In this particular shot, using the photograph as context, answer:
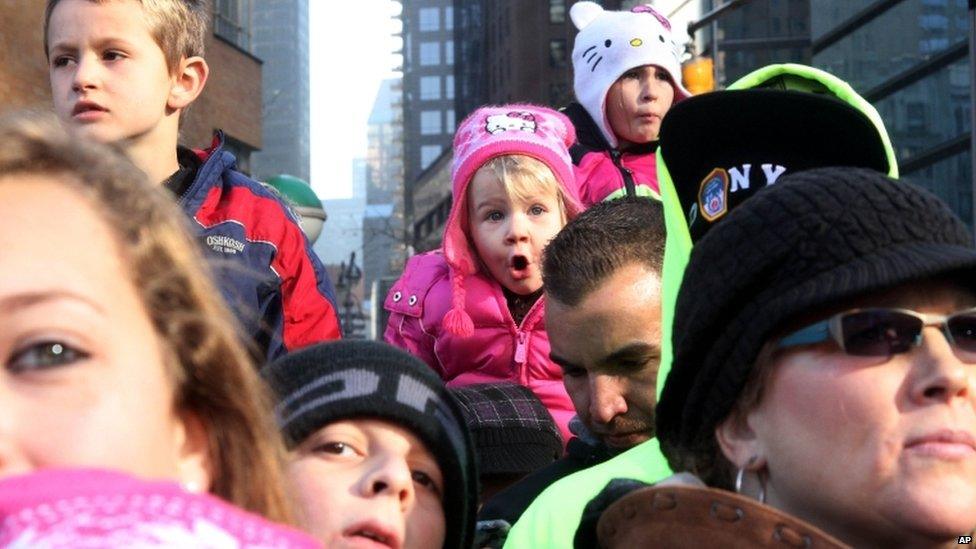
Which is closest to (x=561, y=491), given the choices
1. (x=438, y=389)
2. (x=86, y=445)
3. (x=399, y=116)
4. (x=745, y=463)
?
(x=438, y=389)

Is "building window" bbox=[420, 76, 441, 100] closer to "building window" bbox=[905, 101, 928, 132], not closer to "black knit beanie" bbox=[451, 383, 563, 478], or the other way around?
"building window" bbox=[905, 101, 928, 132]

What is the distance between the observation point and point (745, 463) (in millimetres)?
1918

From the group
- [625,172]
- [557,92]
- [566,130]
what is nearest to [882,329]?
[566,130]

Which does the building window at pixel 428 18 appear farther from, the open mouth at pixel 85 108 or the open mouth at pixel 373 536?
the open mouth at pixel 373 536

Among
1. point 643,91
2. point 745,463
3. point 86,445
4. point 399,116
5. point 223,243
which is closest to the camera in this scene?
point 86,445

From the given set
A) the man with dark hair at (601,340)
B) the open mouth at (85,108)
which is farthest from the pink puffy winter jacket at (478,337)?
the open mouth at (85,108)

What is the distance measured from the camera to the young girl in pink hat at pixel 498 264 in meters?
4.39

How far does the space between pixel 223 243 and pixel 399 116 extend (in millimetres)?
129605

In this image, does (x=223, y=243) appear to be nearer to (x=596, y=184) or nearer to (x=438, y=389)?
(x=438, y=389)

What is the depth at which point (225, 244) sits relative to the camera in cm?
367

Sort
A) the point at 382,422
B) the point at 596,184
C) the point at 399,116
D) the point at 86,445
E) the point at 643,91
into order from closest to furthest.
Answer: the point at 86,445, the point at 382,422, the point at 596,184, the point at 643,91, the point at 399,116

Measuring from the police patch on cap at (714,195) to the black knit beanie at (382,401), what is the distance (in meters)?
0.59

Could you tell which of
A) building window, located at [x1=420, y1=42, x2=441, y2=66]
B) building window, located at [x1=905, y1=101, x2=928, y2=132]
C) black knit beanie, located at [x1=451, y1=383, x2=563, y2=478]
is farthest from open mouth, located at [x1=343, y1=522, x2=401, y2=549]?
building window, located at [x1=420, y1=42, x2=441, y2=66]

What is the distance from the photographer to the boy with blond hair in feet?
12.0
